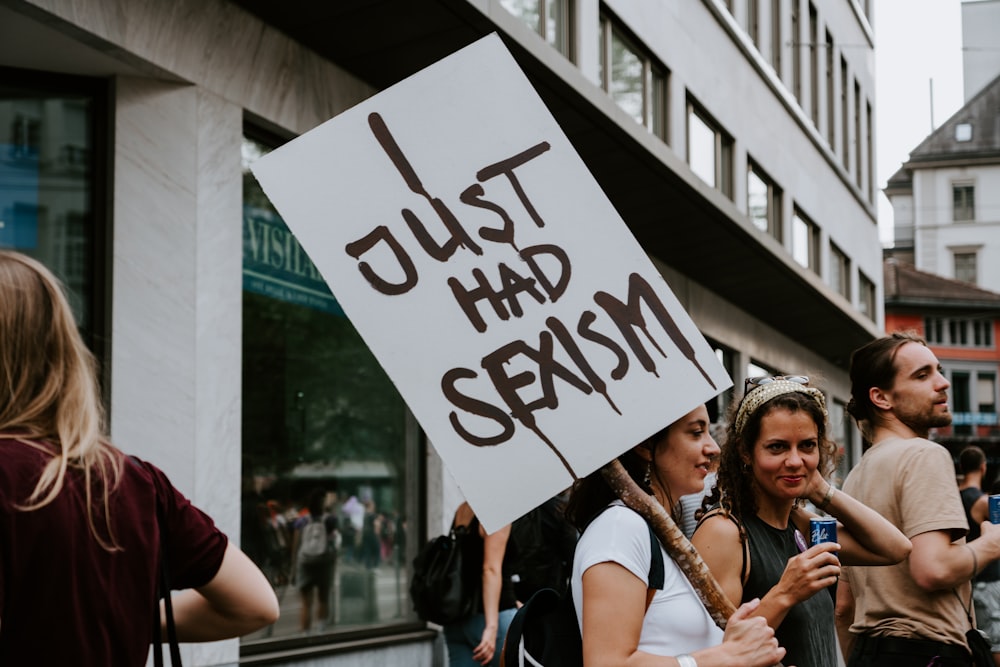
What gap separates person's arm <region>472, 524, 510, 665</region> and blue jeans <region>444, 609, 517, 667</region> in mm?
74

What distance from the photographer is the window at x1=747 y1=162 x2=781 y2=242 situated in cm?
1959

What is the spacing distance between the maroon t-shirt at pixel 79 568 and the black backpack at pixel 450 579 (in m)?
4.32

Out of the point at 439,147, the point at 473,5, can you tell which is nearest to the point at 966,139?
the point at 473,5

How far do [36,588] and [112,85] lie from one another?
5691mm

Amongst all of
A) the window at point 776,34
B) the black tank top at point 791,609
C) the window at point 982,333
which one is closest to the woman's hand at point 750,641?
the black tank top at point 791,609

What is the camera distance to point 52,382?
7.52 feet

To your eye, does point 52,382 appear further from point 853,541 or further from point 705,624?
point 853,541

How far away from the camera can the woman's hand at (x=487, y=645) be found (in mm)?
6535

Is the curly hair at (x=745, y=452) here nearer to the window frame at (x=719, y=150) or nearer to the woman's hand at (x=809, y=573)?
the woman's hand at (x=809, y=573)

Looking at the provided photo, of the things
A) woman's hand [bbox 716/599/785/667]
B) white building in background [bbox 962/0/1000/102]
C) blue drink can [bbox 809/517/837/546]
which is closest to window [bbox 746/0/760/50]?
blue drink can [bbox 809/517/837/546]

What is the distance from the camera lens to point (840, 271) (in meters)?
26.2

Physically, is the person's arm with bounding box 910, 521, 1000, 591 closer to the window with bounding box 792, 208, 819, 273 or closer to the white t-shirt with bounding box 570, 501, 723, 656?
the white t-shirt with bounding box 570, 501, 723, 656

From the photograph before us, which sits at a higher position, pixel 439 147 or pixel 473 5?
pixel 473 5

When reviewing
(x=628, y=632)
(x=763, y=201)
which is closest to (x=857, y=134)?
(x=763, y=201)
